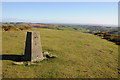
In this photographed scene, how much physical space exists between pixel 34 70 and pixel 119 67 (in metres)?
9.15

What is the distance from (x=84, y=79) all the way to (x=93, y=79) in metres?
0.79

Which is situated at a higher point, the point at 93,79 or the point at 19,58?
the point at 19,58

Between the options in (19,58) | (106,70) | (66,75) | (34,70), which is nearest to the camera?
(66,75)

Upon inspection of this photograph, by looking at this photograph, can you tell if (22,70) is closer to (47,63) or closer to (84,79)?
(47,63)

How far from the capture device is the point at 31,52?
447 inches

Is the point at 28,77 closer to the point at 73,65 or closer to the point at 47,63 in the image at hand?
the point at 47,63

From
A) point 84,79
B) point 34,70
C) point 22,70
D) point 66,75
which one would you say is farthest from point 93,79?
point 22,70

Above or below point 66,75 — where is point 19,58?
above

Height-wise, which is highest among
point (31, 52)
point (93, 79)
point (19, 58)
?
point (31, 52)

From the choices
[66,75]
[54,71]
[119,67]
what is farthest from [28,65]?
[119,67]

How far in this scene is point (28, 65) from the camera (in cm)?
1038

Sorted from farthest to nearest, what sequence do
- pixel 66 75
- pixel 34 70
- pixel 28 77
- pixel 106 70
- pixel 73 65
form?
pixel 73 65
pixel 106 70
pixel 34 70
pixel 66 75
pixel 28 77

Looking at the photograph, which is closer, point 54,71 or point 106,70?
point 54,71

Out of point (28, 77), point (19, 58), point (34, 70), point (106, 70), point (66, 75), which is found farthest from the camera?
point (19, 58)
